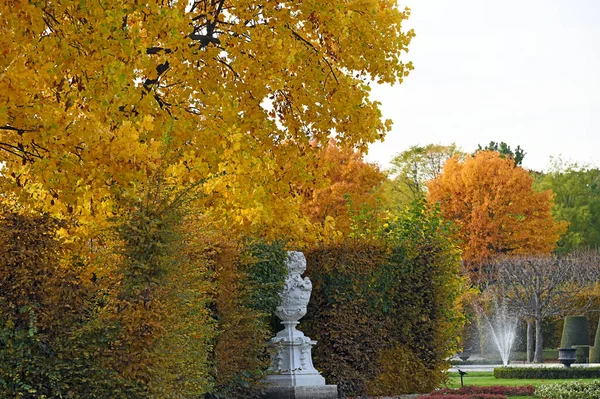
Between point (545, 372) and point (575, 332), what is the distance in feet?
31.5

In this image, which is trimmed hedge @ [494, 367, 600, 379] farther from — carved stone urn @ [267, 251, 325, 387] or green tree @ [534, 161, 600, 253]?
green tree @ [534, 161, 600, 253]

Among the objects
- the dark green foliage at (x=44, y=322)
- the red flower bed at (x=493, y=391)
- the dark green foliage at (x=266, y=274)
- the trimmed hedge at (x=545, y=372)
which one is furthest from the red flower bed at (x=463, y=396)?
the trimmed hedge at (x=545, y=372)

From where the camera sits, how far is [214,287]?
31.7 feet

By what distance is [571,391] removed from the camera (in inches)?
632

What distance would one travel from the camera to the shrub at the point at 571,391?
15812 mm

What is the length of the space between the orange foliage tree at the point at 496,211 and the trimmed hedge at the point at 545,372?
69.9 feet

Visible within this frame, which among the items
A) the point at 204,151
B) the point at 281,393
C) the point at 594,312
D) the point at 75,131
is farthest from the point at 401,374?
the point at 594,312

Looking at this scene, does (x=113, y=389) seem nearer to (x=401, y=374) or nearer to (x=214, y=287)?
(x=214, y=287)

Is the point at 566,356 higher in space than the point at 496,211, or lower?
lower

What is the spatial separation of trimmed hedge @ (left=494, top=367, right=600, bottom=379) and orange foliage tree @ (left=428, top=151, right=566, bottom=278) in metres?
21.3

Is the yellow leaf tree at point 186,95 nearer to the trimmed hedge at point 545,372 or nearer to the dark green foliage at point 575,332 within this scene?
the trimmed hedge at point 545,372

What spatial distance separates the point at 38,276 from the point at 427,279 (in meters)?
8.28

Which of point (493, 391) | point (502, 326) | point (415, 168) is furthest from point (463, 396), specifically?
point (415, 168)

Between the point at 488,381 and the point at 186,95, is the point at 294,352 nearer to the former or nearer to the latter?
the point at 186,95
